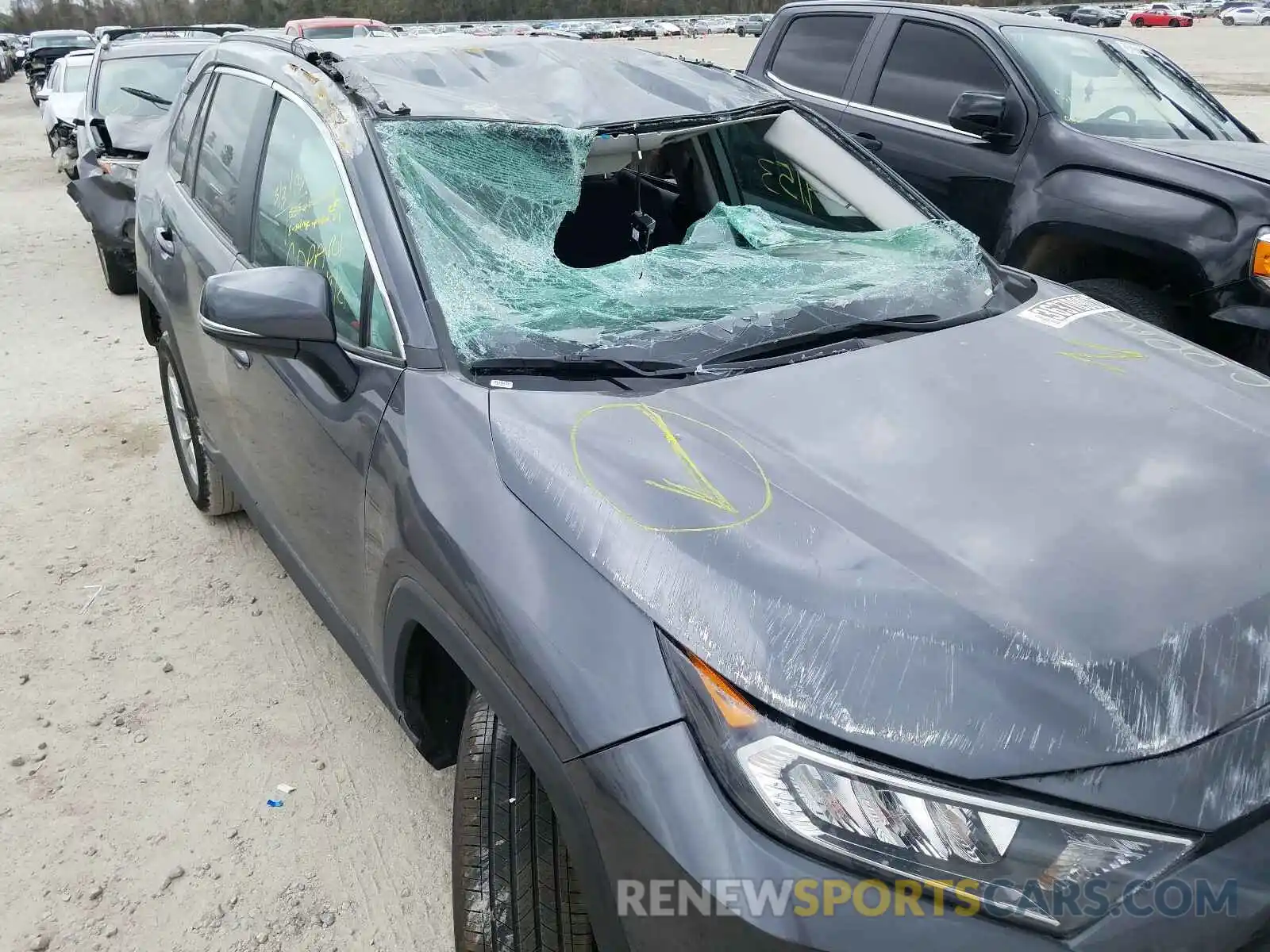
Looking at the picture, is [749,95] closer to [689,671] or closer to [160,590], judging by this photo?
[689,671]

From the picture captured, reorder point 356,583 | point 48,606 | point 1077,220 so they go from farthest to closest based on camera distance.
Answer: point 1077,220
point 48,606
point 356,583

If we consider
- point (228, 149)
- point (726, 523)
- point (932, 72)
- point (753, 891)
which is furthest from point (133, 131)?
point (753, 891)

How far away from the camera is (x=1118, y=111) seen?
4809 mm

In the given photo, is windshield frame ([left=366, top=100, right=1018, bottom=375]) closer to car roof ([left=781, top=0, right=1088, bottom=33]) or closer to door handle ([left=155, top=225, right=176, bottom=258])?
door handle ([left=155, top=225, right=176, bottom=258])

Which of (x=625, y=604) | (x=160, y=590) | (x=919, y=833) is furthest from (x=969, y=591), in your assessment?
(x=160, y=590)

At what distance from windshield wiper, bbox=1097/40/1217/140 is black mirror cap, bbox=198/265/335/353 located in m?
4.45

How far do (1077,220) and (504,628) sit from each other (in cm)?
388

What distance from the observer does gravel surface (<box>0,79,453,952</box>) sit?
2.20m

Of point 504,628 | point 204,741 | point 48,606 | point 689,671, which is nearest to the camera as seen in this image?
point 689,671

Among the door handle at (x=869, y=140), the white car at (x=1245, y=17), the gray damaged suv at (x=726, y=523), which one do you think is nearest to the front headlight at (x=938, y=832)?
the gray damaged suv at (x=726, y=523)

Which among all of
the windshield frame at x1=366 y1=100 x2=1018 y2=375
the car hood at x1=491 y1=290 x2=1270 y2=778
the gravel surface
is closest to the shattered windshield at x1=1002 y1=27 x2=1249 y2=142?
the windshield frame at x1=366 y1=100 x2=1018 y2=375

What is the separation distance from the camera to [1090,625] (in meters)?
1.39

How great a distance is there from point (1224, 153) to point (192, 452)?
4.56 metres

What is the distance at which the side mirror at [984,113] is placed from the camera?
455cm
